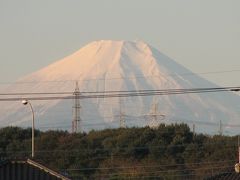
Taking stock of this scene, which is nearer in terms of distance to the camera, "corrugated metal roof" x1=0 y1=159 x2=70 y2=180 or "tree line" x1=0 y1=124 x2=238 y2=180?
"corrugated metal roof" x1=0 y1=159 x2=70 y2=180

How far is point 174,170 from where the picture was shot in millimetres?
96250

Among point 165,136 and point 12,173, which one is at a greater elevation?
point 165,136

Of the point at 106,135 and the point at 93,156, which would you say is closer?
the point at 93,156

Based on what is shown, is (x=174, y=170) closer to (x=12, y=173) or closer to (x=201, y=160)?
(x=201, y=160)

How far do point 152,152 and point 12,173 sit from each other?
5667 centimetres

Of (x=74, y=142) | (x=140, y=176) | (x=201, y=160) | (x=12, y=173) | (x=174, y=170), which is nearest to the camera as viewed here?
(x=12, y=173)

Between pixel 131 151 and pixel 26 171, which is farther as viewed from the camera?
pixel 131 151

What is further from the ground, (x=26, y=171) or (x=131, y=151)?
(x=131, y=151)

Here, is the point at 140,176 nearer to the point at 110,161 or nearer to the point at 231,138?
the point at 110,161

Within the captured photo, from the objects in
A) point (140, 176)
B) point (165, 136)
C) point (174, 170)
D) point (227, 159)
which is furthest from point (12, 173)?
point (165, 136)

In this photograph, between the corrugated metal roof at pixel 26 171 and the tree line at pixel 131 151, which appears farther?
the tree line at pixel 131 151

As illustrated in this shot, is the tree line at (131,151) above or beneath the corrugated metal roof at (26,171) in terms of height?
above

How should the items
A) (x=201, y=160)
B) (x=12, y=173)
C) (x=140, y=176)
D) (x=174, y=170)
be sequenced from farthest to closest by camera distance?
1. (x=201, y=160)
2. (x=174, y=170)
3. (x=140, y=176)
4. (x=12, y=173)

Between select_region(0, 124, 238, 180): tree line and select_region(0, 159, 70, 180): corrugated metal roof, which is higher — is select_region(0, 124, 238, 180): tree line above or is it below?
above
